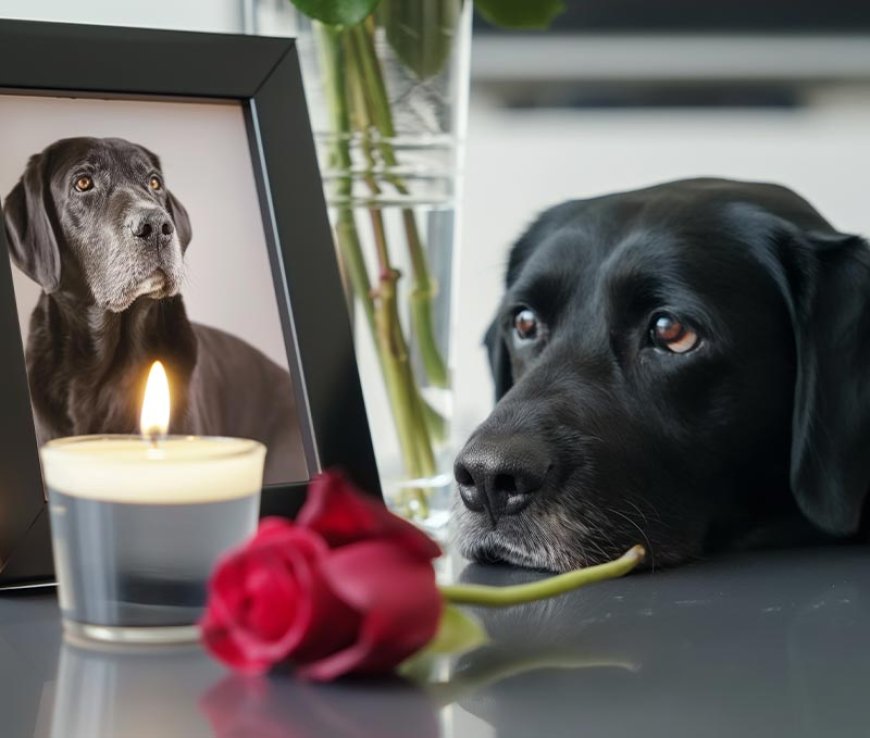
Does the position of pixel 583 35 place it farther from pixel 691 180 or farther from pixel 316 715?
pixel 316 715

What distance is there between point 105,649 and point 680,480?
46 cm

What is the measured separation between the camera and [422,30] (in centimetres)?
107

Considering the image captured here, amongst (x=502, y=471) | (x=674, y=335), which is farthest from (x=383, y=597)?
(x=674, y=335)

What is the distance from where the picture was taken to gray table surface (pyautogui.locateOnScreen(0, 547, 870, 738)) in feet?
1.87

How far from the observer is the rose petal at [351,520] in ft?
1.72

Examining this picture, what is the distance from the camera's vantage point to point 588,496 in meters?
0.91

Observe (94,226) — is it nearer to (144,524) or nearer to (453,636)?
(144,524)

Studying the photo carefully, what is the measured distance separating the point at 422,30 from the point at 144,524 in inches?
23.2

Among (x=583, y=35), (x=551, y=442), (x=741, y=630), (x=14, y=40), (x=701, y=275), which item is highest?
(x=583, y=35)

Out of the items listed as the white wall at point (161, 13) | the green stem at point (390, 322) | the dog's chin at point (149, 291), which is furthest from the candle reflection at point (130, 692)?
the white wall at point (161, 13)

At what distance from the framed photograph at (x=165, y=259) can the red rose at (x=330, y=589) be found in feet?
0.97

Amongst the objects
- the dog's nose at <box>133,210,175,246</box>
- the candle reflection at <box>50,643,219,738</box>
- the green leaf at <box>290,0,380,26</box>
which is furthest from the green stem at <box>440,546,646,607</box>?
the green leaf at <box>290,0,380,26</box>

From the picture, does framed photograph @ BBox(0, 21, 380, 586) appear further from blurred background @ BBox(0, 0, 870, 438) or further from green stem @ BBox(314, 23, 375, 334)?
blurred background @ BBox(0, 0, 870, 438)

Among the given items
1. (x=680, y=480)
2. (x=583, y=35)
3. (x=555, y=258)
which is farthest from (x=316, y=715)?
(x=583, y=35)
